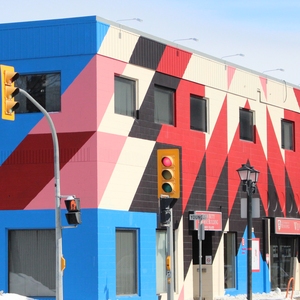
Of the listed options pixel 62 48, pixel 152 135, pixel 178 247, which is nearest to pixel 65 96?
pixel 62 48

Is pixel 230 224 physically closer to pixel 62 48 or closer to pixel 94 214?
pixel 94 214

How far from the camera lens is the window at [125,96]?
93.4 feet

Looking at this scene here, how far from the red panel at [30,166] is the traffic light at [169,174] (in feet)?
17.0

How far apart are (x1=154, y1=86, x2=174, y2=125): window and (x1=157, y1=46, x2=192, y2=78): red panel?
67cm

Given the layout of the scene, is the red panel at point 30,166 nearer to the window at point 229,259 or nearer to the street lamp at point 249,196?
the street lamp at point 249,196

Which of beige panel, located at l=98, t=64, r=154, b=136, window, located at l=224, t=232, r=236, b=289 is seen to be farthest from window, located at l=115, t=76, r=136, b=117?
window, located at l=224, t=232, r=236, b=289

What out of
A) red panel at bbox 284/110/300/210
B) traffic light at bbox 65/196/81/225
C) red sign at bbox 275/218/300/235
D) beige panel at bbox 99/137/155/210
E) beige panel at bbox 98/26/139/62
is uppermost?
beige panel at bbox 98/26/139/62

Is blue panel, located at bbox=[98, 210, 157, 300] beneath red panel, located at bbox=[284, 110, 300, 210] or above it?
beneath

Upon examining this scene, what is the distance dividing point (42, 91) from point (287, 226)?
46.0 feet

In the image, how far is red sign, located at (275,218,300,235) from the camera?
36.4 metres

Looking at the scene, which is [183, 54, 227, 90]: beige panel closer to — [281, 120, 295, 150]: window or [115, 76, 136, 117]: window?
[115, 76, 136, 117]: window

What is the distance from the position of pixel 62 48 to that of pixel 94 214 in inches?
210

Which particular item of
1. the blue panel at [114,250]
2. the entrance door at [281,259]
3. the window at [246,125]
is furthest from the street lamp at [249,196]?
the entrance door at [281,259]

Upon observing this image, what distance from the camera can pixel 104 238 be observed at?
27.1 meters
